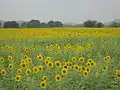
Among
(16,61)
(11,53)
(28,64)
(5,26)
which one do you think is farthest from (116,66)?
(5,26)

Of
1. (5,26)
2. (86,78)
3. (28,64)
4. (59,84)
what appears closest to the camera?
(59,84)

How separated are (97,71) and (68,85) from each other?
557 mm

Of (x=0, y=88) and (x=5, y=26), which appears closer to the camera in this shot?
(x=0, y=88)

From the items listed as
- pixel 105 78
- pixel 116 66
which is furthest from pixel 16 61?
pixel 105 78

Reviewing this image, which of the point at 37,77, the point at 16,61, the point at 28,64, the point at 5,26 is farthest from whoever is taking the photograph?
the point at 5,26

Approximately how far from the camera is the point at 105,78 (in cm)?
470

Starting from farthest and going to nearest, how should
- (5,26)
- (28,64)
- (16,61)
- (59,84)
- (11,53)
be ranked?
(5,26)
(11,53)
(16,61)
(28,64)
(59,84)

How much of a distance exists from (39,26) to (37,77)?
60.2ft

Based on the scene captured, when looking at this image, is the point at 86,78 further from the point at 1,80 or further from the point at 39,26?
the point at 39,26

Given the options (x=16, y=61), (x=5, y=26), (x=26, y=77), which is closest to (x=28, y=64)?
(x=26, y=77)

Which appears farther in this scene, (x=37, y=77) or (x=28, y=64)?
(x=28, y=64)

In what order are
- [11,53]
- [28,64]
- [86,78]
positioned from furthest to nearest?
1. [11,53]
2. [28,64]
3. [86,78]

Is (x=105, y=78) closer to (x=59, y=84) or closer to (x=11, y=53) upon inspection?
(x=59, y=84)

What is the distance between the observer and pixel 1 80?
5.07m
